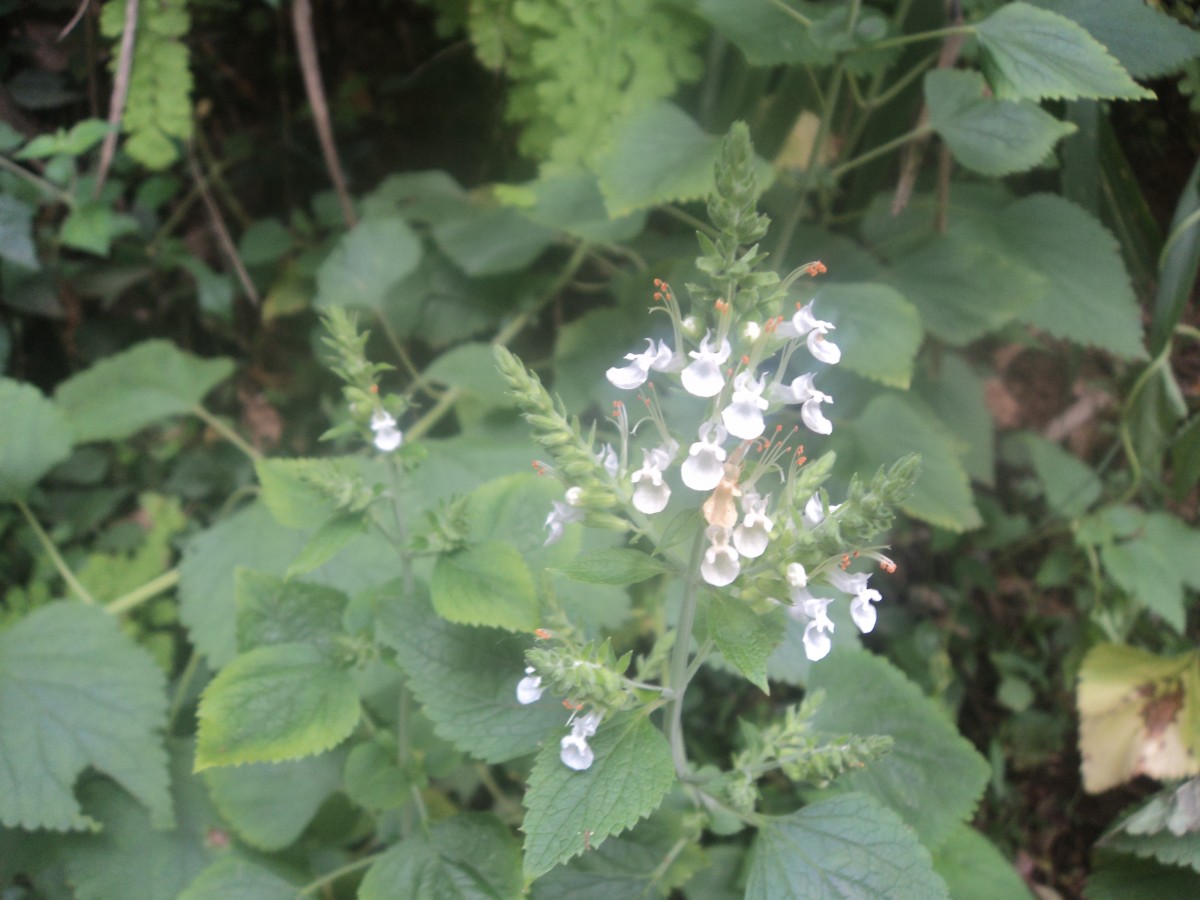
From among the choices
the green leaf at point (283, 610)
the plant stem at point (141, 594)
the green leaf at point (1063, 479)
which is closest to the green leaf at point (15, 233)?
the plant stem at point (141, 594)

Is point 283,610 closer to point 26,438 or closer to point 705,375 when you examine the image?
point 705,375

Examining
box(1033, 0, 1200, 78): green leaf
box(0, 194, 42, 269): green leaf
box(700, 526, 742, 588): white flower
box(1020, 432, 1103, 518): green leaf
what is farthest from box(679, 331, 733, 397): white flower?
box(0, 194, 42, 269): green leaf

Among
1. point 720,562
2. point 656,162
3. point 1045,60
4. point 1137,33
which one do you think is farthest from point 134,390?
point 1137,33

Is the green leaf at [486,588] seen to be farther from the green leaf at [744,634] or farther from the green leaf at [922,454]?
the green leaf at [922,454]

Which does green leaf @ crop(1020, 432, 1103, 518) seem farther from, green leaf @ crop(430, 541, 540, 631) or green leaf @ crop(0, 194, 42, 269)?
green leaf @ crop(0, 194, 42, 269)

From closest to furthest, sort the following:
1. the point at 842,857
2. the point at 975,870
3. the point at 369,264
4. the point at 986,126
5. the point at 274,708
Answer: the point at 842,857 → the point at 274,708 → the point at 975,870 → the point at 986,126 → the point at 369,264

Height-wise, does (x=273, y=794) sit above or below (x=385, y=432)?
below
